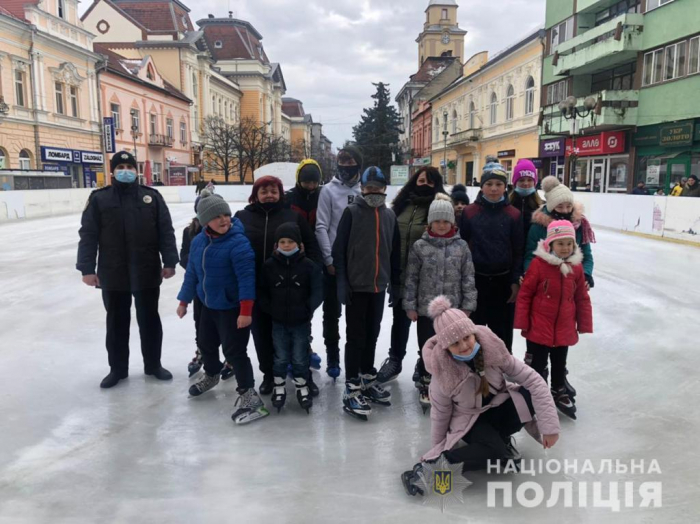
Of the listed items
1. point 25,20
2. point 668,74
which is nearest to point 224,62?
point 25,20

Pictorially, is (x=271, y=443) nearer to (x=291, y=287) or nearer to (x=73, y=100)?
(x=291, y=287)

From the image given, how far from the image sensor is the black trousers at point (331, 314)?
4070 millimetres

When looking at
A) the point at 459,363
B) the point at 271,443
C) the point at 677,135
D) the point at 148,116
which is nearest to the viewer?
the point at 459,363

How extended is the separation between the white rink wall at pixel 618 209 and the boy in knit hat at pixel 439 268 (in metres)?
10.8

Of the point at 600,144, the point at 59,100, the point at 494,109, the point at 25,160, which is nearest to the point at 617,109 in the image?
the point at 600,144

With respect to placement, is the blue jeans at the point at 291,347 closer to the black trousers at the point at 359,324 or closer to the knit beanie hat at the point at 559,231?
the black trousers at the point at 359,324

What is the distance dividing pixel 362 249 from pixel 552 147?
1067 inches

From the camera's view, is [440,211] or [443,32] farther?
[443,32]

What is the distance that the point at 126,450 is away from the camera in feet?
10.4

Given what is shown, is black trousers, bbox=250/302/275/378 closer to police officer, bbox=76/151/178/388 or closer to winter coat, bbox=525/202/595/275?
police officer, bbox=76/151/178/388

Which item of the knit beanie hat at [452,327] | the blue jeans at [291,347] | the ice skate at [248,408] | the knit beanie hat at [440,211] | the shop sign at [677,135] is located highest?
the shop sign at [677,135]

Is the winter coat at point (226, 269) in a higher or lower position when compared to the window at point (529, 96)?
lower

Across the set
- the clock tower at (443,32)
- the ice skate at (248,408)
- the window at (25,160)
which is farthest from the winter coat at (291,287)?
the clock tower at (443,32)

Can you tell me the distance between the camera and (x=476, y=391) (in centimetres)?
278
